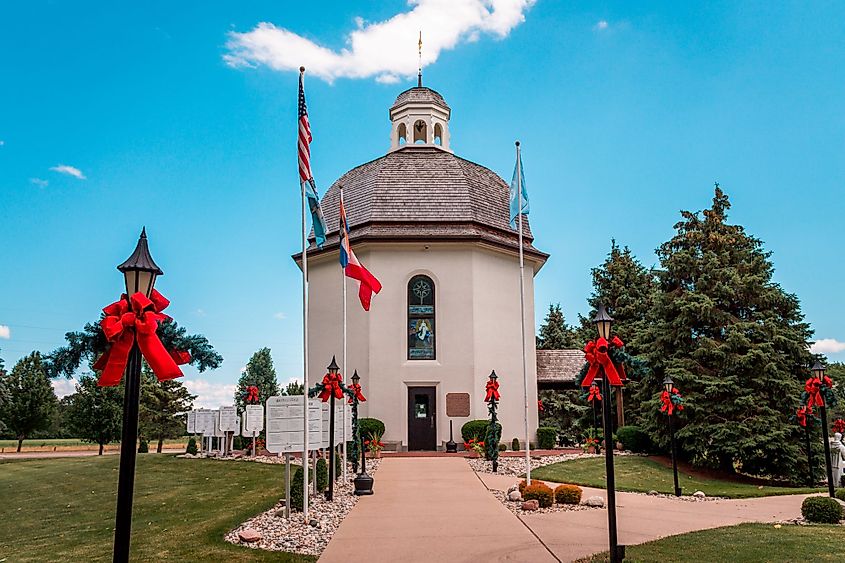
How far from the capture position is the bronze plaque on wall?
26.0 m

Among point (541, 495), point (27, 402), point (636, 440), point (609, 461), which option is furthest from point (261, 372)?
point (609, 461)

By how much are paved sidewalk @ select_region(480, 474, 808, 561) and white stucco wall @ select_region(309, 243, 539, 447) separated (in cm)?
958

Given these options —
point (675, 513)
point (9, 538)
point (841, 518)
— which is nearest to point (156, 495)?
point (9, 538)

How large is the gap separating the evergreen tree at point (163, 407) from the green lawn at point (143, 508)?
15654mm

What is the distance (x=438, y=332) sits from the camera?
2686 cm

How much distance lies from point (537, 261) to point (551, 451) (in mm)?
8800

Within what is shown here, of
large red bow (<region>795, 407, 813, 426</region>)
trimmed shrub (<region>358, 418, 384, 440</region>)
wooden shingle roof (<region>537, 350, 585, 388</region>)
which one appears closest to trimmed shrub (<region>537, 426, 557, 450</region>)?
wooden shingle roof (<region>537, 350, 585, 388</region>)

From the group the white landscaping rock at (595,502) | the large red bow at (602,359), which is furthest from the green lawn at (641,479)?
the large red bow at (602,359)

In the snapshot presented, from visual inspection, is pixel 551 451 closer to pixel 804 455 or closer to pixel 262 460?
pixel 804 455

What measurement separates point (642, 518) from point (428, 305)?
15719 millimetres

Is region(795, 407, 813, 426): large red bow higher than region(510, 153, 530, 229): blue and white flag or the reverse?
the reverse

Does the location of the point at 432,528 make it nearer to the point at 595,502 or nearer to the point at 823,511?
the point at 595,502

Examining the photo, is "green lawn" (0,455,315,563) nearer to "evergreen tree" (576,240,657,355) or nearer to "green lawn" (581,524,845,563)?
"green lawn" (581,524,845,563)

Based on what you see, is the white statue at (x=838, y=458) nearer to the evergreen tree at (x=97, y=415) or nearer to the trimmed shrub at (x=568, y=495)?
the trimmed shrub at (x=568, y=495)
